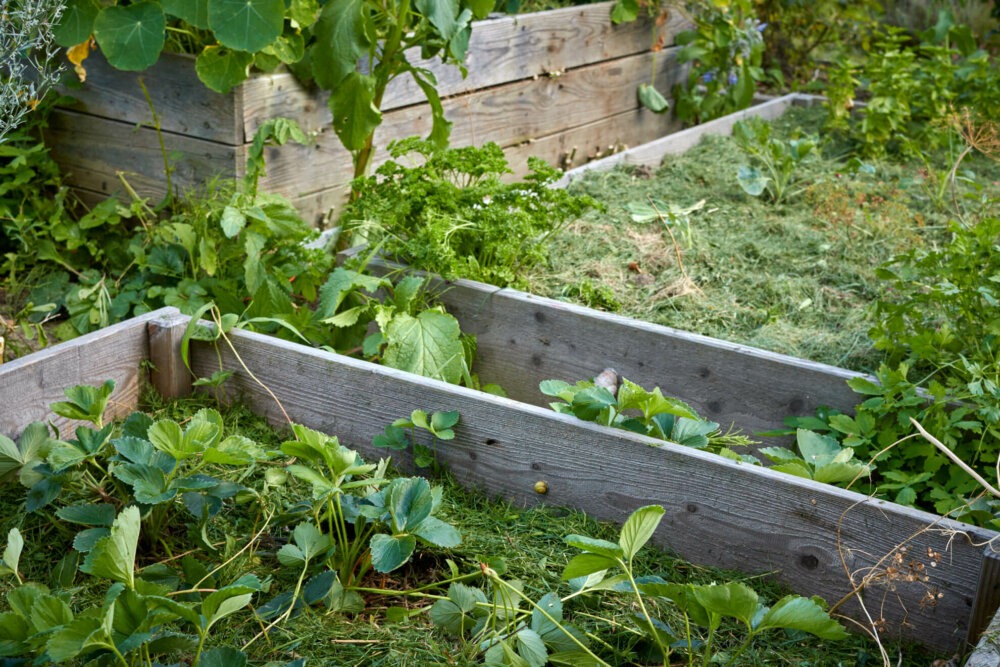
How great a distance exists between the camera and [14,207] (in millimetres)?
3279

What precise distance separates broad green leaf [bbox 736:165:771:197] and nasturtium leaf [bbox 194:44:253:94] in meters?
1.83

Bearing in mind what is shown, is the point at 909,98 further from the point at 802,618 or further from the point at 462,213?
the point at 802,618

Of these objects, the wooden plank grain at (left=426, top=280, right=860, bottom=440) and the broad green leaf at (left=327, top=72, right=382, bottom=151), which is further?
the broad green leaf at (left=327, top=72, right=382, bottom=151)

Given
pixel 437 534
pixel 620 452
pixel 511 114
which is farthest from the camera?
pixel 511 114

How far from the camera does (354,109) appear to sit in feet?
9.91

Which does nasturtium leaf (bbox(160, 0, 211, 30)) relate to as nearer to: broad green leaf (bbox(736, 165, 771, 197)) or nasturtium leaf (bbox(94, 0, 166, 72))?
nasturtium leaf (bbox(94, 0, 166, 72))

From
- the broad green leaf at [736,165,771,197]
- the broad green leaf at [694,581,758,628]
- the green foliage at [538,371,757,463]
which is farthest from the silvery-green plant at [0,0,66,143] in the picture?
the broad green leaf at [736,165,771,197]

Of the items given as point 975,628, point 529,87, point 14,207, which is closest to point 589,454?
point 975,628

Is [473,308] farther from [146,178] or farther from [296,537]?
[146,178]

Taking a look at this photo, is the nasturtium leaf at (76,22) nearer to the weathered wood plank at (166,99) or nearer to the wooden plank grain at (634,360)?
the weathered wood plank at (166,99)

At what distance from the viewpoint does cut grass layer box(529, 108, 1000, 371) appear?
272 centimetres

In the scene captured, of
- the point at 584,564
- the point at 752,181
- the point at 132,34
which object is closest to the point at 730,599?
the point at 584,564

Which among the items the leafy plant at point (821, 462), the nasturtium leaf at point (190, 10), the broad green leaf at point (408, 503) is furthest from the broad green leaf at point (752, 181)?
the broad green leaf at point (408, 503)

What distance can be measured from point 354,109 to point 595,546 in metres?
1.98
